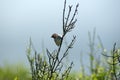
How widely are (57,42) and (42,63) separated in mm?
295

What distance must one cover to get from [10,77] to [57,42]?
22.9ft

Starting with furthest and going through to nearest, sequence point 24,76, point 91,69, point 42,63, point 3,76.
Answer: point 3,76, point 24,76, point 91,69, point 42,63

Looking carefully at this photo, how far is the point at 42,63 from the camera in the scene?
3.71m

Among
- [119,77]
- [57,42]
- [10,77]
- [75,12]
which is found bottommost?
[10,77]

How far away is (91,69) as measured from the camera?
7211mm

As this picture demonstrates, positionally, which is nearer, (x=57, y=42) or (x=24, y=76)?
(x=57, y=42)

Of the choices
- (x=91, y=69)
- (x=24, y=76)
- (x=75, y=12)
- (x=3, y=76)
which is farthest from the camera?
(x=3, y=76)

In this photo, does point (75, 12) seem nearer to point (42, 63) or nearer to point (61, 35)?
point (61, 35)

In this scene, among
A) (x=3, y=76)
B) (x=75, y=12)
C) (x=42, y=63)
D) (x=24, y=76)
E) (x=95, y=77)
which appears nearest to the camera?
(x=75, y=12)

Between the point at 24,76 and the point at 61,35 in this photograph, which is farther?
the point at 24,76

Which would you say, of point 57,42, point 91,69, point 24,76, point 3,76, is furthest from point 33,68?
point 3,76

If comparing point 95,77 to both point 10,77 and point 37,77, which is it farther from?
point 10,77

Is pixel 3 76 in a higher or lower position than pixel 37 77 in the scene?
lower

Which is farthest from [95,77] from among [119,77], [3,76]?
[3,76]
